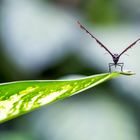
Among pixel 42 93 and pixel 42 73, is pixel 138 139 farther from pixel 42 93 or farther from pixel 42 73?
pixel 42 93

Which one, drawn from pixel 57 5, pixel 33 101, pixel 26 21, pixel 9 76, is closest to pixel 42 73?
pixel 9 76

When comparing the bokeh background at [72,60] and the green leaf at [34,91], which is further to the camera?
the bokeh background at [72,60]

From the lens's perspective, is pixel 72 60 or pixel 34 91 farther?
pixel 72 60

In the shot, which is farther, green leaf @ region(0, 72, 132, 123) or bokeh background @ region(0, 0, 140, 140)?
bokeh background @ region(0, 0, 140, 140)
